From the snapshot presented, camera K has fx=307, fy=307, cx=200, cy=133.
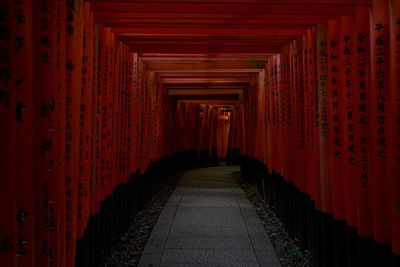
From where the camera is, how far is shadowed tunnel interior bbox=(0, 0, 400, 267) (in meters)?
1.93

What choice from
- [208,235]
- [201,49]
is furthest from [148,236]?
[201,49]

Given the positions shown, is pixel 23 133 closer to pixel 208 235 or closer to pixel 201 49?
pixel 208 235

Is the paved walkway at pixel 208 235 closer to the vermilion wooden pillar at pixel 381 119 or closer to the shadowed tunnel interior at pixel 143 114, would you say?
the shadowed tunnel interior at pixel 143 114

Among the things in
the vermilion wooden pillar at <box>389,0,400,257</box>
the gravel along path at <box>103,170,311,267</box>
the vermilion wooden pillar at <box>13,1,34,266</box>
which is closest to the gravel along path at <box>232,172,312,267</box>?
the gravel along path at <box>103,170,311,267</box>

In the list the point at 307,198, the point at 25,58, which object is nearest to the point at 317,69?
the point at 307,198

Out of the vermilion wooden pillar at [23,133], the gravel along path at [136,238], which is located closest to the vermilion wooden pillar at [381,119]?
the vermilion wooden pillar at [23,133]

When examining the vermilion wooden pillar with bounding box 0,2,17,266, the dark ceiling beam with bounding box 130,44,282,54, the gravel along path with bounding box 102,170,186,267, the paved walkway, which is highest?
the dark ceiling beam with bounding box 130,44,282,54

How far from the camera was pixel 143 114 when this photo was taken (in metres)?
7.92

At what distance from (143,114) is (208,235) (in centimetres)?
357

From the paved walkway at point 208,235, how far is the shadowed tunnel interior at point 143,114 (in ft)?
2.29

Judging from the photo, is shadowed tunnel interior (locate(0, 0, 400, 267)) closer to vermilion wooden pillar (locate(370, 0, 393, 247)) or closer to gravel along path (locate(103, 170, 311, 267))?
vermilion wooden pillar (locate(370, 0, 393, 247))

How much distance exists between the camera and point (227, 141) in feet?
67.5

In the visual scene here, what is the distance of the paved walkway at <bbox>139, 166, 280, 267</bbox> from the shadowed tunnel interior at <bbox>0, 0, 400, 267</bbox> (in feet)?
2.29

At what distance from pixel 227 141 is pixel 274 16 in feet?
54.0
